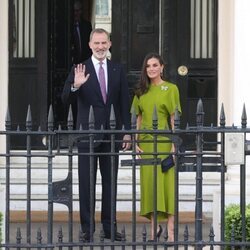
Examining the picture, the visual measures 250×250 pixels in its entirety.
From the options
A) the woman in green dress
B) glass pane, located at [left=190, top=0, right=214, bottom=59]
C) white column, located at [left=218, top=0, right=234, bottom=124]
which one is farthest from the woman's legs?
glass pane, located at [left=190, top=0, right=214, bottom=59]

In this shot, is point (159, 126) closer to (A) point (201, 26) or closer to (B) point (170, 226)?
(B) point (170, 226)

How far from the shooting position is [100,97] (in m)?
10.2

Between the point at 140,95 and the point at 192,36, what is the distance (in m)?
3.30

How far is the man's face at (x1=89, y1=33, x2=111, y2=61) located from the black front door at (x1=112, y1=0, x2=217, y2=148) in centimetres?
313

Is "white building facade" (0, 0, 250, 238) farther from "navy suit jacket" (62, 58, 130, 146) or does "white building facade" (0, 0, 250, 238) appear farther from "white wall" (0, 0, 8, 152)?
"navy suit jacket" (62, 58, 130, 146)

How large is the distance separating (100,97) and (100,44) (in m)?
0.51

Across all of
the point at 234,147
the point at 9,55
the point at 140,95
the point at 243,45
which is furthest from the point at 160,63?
the point at 9,55

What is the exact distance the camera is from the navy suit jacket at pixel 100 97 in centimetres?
1013

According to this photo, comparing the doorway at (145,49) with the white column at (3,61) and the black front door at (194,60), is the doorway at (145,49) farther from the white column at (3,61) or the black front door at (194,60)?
the white column at (3,61)

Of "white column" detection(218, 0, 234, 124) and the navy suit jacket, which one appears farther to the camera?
"white column" detection(218, 0, 234, 124)

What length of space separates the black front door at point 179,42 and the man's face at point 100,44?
3129 mm

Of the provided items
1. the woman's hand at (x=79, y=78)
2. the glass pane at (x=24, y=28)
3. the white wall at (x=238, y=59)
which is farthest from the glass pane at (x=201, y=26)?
the woman's hand at (x=79, y=78)

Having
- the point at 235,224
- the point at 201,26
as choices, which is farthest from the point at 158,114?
the point at 201,26

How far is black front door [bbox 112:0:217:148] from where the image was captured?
1329 centimetres
